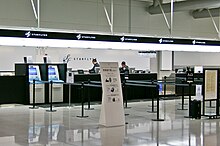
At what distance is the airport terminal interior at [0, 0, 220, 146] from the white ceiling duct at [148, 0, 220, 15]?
36mm

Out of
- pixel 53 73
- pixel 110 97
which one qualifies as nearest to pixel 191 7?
pixel 53 73

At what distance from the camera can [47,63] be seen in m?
14.1

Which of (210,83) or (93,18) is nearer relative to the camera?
(210,83)

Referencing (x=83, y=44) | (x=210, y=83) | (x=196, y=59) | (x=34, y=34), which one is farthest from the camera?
(x=196, y=59)

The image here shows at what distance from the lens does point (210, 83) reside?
1059 centimetres

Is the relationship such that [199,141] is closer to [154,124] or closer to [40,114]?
[154,124]

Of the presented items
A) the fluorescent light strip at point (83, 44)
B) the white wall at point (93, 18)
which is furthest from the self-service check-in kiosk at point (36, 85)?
the fluorescent light strip at point (83, 44)

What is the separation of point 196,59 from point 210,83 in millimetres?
11736

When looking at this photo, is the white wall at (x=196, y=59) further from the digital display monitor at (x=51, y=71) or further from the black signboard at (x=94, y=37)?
the digital display monitor at (x=51, y=71)

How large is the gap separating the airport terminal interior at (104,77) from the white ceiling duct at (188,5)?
36mm

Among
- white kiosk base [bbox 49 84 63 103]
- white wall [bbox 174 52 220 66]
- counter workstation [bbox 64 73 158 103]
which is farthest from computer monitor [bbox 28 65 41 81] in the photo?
white wall [bbox 174 52 220 66]

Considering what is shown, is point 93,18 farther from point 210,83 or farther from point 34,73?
point 210,83

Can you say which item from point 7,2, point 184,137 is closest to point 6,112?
point 7,2

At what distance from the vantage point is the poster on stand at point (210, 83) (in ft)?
34.6
